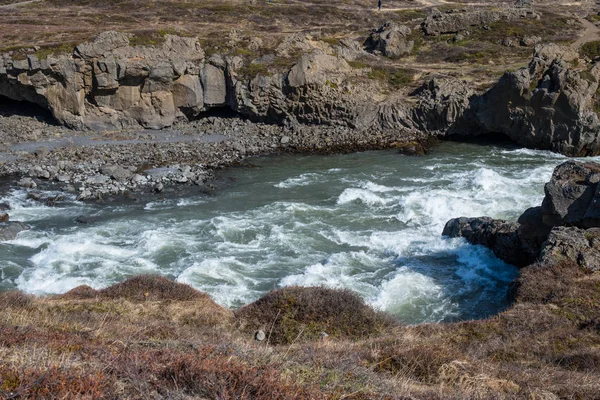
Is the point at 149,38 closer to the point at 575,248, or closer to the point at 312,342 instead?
the point at 575,248

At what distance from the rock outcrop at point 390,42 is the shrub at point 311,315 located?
182ft

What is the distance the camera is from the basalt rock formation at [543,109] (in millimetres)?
41844

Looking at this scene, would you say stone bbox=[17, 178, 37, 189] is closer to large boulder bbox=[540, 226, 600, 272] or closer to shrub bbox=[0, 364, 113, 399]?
large boulder bbox=[540, 226, 600, 272]

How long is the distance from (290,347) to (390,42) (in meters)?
62.1

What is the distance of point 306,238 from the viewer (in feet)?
85.6

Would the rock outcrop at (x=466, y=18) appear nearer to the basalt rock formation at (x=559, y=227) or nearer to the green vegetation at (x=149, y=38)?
the green vegetation at (x=149, y=38)

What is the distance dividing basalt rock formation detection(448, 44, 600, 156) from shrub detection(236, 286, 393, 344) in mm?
33962

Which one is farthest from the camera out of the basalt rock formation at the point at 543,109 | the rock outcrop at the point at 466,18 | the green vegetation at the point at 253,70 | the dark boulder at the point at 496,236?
the rock outcrop at the point at 466,18

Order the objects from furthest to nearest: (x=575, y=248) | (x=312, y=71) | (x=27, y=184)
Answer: (x=312, y=71), (x=27, y=184), (x=575, y=248)

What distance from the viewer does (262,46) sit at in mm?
53156

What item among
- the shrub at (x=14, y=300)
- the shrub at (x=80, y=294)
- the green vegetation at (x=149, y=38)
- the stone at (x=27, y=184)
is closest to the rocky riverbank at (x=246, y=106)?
the green vegetation at (x=149, y=38)

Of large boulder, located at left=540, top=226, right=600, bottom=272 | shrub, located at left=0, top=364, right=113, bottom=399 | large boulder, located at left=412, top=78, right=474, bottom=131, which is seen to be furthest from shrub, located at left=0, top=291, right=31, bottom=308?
large boulder, located at left=412, top=78, right=474, bottom=131

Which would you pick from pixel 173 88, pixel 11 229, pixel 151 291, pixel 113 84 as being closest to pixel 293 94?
pixel 173 88

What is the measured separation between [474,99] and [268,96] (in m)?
17.9
